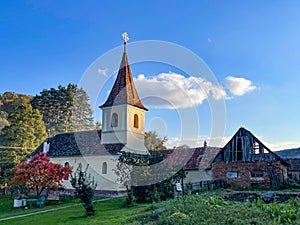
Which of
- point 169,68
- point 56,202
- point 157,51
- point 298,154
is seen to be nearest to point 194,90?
point 169,68

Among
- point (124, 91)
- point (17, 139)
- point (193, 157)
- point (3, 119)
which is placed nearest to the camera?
point (124, 91)

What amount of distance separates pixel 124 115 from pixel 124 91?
218cm

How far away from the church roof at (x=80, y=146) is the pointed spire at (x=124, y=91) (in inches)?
128

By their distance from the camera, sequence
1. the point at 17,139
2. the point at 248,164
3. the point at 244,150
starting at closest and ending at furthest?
the point at 248,164 < the point at 244,150 < the point at 17,139

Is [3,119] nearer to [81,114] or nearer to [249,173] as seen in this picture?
[81,114]

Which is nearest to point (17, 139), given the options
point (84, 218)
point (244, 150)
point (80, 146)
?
point (80, 146)

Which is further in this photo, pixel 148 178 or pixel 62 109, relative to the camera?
pixel 62 109

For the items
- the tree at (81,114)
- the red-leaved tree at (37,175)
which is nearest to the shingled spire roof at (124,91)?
the red-leaved tree at (37,175)

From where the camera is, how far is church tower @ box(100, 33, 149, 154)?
85.6 ft

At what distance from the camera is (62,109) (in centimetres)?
5047

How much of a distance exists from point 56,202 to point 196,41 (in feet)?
47.0

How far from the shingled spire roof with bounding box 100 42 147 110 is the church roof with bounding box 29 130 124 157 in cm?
325

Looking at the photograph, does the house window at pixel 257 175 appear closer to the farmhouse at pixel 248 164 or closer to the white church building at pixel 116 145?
the farmhouse at pixel 248 164

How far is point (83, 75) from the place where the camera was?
21.8 metres
